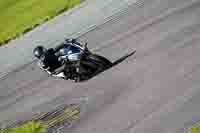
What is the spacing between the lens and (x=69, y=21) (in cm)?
3581

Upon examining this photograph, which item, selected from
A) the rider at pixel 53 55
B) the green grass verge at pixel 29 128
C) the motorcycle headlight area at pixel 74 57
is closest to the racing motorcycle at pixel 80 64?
the motorcycle headlight area at pixel 74 57

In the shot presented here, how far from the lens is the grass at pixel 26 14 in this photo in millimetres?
37219

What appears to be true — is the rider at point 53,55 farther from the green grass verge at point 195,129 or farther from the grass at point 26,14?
the grass at point 26,14

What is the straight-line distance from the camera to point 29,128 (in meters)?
24.6

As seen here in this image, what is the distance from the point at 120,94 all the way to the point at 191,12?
9137 mm

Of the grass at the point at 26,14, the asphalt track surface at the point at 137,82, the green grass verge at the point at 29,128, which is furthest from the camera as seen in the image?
the grass at the point at 26,14

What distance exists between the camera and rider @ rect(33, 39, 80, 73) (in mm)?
27531

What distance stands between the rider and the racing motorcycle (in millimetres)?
193

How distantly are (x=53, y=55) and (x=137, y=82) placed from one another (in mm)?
5014

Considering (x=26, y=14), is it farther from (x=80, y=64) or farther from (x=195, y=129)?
(x=195, y=129)

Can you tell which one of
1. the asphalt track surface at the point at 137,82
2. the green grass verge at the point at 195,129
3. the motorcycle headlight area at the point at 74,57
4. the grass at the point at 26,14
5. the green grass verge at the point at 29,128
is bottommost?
the grass at the point at 26,14

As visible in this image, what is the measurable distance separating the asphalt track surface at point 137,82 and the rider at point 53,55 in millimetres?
993

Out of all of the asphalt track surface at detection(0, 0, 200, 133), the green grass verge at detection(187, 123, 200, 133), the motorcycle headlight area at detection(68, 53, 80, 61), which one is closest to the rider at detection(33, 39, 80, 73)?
the motorcycle headlight area at detection(68, 53, 80, 61)

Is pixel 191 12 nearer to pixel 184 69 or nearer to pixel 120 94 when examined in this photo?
pixel 184 69
